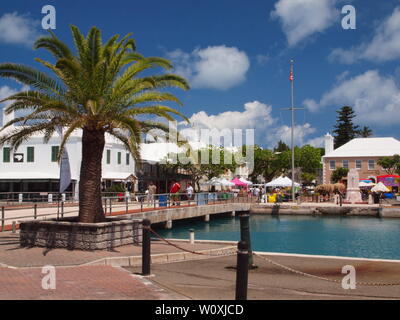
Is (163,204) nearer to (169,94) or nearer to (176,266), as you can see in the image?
(169,94)

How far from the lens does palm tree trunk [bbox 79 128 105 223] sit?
47.5ft

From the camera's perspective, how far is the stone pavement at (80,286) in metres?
7.88

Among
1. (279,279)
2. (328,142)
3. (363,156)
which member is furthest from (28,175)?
(328,142)

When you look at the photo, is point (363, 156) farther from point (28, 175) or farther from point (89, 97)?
point (89, 97)

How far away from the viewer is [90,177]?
572 inches

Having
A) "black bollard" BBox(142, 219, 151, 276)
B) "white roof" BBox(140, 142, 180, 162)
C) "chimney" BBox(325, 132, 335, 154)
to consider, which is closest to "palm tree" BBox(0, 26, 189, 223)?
"black bollard" BBox(142, 219, 151, 276)

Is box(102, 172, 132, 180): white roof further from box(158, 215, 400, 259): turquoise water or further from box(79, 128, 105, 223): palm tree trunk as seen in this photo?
box(79, 128, 105, 223): palm tree trunk

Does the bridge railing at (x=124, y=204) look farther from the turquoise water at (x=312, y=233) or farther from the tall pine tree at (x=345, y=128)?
the tall pine tree at (x=345, y=128)

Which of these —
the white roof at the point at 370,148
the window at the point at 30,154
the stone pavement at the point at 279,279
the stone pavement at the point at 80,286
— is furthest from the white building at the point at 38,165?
the white roof at the point at 370,148

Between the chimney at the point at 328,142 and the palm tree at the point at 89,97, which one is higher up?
the chimney at the point at 328,142

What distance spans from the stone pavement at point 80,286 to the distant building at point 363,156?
64.8m

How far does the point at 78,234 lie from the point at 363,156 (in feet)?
210
